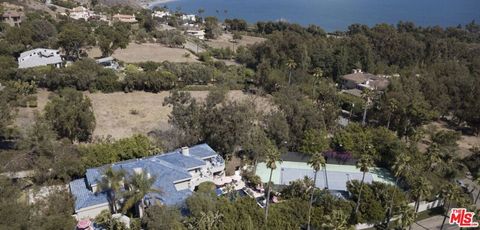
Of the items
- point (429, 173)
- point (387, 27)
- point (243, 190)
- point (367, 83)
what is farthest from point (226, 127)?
point (387, 27)

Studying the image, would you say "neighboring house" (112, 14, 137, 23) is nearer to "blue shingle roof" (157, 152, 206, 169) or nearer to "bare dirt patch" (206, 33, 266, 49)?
"bare dirt patch" (206, 33, 266, 49)

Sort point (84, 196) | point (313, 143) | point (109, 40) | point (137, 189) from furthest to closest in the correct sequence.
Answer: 1. point (109, 40)
2. point (313, 143)
3. point (84, 196)
4. point (137, 189)

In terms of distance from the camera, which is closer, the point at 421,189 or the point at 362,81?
the point at 421,189

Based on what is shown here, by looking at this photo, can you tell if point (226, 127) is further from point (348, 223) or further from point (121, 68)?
point (121, 68)

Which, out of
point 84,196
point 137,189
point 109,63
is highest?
point 109,63

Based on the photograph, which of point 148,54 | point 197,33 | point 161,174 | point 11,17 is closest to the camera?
point 161,174

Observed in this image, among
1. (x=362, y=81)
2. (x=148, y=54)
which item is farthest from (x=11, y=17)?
(x=362, y=81)

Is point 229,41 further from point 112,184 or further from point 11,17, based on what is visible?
point 112,184

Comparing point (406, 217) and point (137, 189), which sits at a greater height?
point (406, 217)

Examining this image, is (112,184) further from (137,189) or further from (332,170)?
(332,170)
